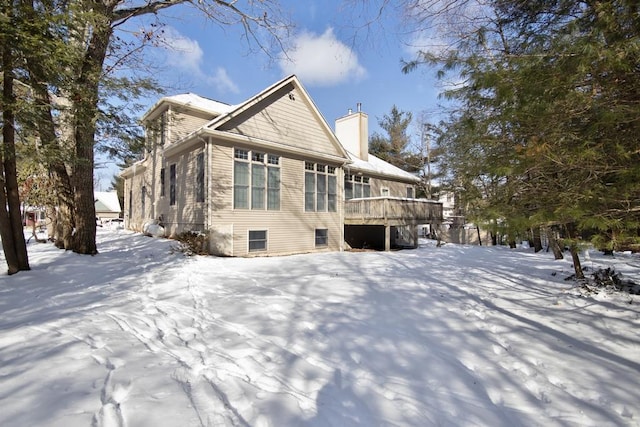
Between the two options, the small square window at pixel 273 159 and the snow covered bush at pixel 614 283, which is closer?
the snow covered bush at pixel 614 283

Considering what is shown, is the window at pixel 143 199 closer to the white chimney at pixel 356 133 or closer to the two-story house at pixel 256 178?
the two-story house at pixel 256 178

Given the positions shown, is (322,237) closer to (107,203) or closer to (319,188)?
(319,188)

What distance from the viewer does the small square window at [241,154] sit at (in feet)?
36.4

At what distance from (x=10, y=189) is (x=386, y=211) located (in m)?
11.5

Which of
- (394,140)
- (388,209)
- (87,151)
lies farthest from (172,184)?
(394,140)

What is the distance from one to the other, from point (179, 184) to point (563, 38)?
473 inches

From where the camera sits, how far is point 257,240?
11477mm

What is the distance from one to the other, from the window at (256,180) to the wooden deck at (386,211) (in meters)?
4.28

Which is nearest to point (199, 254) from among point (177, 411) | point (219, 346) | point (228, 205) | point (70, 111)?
point (228, 205)

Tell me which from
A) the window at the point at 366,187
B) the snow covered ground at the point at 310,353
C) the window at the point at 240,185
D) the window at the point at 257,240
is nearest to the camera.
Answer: the snow covered ground at the point at 310,353

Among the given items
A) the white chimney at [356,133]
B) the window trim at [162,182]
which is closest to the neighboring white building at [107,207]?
the window trim at [162,182]

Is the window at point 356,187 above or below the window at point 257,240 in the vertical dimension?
above

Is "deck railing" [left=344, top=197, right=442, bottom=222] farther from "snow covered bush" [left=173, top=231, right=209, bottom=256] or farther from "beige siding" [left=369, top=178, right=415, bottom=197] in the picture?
"snow covered bush" [left=173, top=231, right=209, bottom=256]

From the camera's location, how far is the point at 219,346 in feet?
11.1
